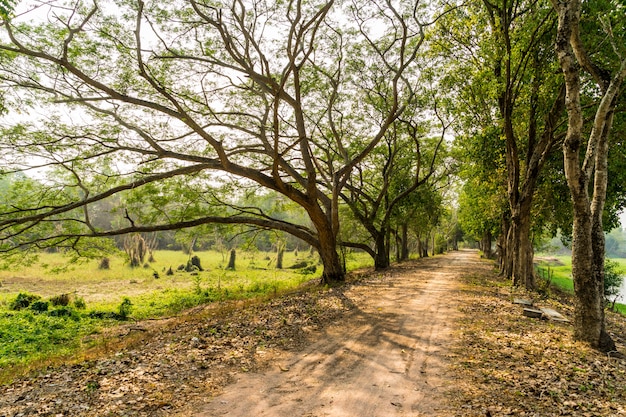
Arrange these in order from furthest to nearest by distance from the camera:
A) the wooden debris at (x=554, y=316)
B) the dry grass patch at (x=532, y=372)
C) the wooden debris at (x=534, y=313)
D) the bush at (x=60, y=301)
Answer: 1. the bush at (x=60, y=301)
2. the wooden debris at (x=534, y=313)
3. the wooden debris at (x=554, y=316)
4. the dry grass patch at (x=532, y=372)

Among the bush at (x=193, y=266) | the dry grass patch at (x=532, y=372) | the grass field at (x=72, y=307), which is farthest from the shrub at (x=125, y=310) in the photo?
the bush at (x=193, y=266)

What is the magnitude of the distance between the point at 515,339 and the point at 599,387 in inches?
97.5

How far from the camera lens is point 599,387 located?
5.54m

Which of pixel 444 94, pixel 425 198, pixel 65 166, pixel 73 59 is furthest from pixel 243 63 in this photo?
pixel 425 198

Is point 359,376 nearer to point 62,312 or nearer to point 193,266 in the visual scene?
point 62,312

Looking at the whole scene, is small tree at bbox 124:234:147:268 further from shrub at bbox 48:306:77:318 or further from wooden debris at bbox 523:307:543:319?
wooden debris at bbox 523:307:543:319

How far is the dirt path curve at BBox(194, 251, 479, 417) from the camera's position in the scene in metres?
5.02

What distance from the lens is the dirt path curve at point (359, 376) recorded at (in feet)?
16.5

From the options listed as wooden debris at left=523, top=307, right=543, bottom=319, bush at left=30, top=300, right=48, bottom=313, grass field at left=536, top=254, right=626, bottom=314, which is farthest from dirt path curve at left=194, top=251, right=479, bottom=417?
grass field at left=536, top=254, right=626, bottom=314

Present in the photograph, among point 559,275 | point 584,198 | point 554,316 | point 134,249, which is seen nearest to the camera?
point 584,198

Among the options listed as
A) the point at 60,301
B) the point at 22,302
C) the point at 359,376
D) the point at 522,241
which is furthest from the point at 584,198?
the point at 22,302

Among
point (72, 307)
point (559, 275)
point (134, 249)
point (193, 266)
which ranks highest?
point (134, 249)

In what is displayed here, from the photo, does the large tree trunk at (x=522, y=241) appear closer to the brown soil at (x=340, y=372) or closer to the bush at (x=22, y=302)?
the brown soil at (x=340, y=372)

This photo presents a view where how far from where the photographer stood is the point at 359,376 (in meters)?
6.02
